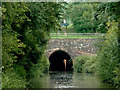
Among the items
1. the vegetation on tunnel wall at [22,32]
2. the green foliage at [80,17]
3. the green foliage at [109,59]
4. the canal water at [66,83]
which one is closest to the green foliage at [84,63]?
the green foliage at [80,17]

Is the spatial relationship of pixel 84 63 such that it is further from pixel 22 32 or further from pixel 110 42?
pixel 22 32

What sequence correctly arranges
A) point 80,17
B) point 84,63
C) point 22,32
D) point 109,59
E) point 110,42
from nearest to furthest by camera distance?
1. point 22,32
2. point 110,42
3. point 109,59
4. point 84,63
5. point 80,17

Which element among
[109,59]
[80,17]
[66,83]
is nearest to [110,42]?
[109,59]

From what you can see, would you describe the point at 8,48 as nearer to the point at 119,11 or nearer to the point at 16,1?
the point at 16,1

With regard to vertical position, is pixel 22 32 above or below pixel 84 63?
above

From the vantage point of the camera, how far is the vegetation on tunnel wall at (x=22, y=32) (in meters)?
8.55

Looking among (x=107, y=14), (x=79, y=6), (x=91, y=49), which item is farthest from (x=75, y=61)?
(x=107, y=14)

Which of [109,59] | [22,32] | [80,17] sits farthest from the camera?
[80,17]

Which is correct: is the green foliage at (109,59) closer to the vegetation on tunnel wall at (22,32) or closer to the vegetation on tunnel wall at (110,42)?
the vegetation on tunnel wall at (110,42)

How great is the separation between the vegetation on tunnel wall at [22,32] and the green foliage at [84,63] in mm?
11627

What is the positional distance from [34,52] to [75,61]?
16126 millimetres

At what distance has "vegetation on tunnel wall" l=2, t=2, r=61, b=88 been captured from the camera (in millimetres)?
8547

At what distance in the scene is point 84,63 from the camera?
27.7 m

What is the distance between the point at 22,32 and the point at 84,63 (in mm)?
16563
